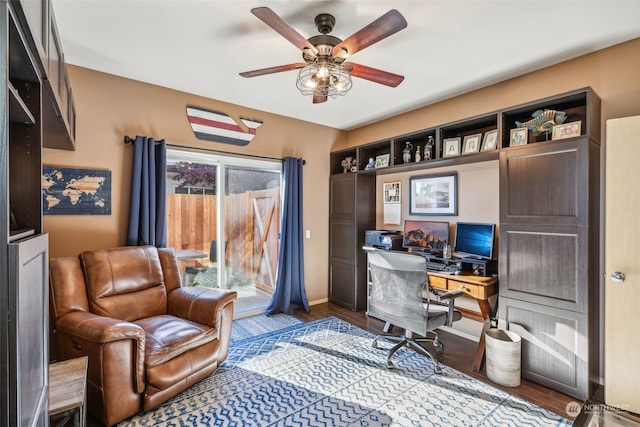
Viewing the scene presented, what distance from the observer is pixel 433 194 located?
12.0 feet

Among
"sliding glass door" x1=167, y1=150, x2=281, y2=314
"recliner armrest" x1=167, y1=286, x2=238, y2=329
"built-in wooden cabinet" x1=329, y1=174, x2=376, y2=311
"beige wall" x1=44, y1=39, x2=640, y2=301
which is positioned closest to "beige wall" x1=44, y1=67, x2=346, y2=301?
"beige wall" x1=44, y1=39, x2=640, y2=301

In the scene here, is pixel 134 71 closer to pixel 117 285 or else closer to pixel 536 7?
pixel 117 285

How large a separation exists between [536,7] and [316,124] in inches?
114

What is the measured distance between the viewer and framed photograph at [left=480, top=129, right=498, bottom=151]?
285 centimetres

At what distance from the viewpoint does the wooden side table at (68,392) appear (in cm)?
147

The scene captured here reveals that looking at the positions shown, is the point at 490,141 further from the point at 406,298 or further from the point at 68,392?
the point at 68,392

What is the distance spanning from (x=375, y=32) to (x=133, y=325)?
2308 mm

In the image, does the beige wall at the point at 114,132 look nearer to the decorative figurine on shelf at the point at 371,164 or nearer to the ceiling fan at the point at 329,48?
the decorative figurine on shelf at the point at 371,164

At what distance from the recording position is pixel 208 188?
371 centimetres

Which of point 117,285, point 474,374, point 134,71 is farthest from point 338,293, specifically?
point 134,71

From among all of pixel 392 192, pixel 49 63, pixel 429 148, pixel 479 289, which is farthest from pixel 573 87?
pixel 49 63

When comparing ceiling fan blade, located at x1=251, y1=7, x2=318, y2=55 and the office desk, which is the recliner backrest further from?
the office desk

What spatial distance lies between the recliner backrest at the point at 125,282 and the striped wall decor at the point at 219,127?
1.42 meters

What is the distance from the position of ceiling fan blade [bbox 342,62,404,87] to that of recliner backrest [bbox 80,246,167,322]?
2.33 metres
